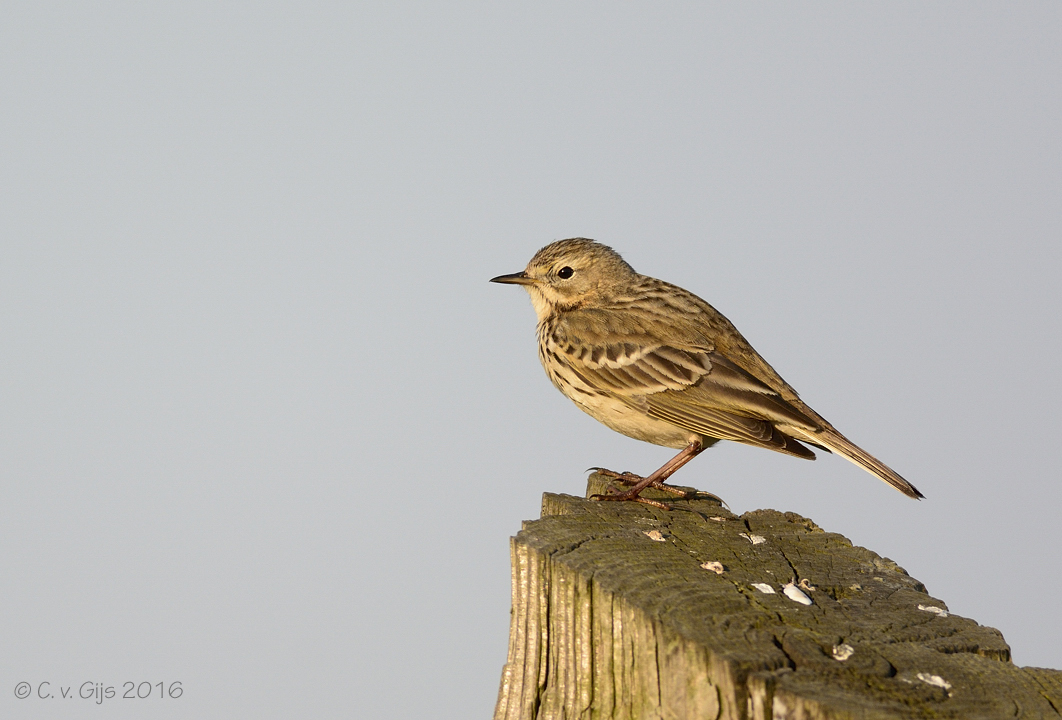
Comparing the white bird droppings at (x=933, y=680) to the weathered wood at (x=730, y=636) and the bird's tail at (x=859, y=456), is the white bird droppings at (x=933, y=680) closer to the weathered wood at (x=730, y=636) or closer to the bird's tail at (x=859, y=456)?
the weathered wood at (x=730, y=636)

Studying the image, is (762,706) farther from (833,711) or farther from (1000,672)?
(1000,672)

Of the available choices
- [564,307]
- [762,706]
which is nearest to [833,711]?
[762,706]

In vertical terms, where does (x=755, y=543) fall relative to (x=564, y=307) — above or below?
below

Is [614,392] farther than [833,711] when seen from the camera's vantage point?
Yes

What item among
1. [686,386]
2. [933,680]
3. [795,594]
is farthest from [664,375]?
[933,680]

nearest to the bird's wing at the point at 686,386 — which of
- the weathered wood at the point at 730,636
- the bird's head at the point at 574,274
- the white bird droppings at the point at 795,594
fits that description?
the bird's head at the point at 574,274

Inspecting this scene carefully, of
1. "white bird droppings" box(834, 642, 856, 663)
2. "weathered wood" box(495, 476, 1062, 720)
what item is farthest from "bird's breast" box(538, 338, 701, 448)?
"white bird droppings" box(834, 642, 856, 663)

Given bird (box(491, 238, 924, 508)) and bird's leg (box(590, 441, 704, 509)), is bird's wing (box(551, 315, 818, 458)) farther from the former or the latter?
bird's leg (box(590, 441, 704, 509))
